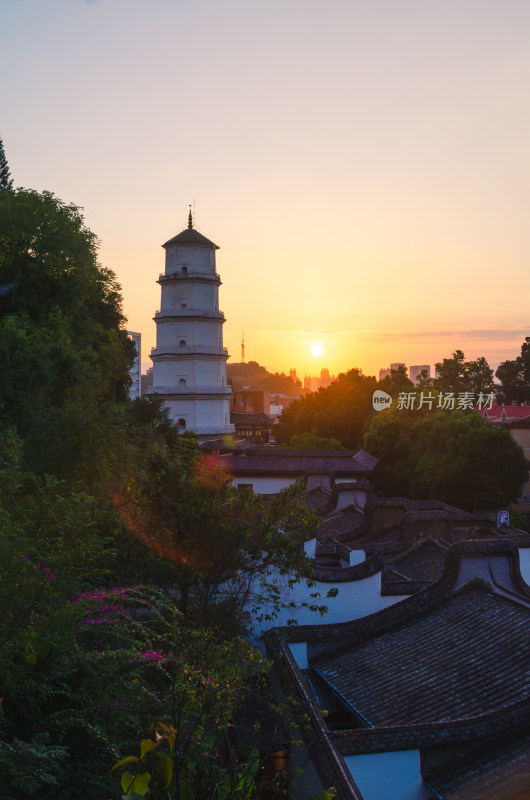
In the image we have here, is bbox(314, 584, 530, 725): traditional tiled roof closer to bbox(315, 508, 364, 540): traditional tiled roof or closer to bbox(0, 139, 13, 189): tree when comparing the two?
bbox(315, 508, 364, 540): traditional tiled roof

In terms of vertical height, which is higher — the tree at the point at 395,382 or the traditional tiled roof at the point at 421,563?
the tree at the point at 395,382

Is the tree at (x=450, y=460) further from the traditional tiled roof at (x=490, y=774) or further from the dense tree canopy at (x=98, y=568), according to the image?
the traditional tiled roof at (x=490, y=774)

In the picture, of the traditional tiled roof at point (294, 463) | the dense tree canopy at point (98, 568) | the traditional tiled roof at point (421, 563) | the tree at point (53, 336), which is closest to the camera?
the dense tree canopy at point (98, 568)

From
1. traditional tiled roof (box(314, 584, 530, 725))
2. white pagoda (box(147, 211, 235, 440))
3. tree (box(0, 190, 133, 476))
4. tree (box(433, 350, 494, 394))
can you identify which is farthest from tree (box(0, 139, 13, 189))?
tree (box(433, 350, 494, 394))

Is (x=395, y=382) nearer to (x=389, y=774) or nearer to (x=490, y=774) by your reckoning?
(x=389, y=774)

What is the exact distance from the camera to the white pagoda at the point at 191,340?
1766 inches

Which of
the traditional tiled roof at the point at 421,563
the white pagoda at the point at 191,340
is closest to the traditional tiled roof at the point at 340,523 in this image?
the traditional tiled roof at the point at 421,563

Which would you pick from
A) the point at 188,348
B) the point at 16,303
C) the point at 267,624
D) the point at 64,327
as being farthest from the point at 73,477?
the point at 188,348

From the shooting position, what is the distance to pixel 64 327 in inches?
674

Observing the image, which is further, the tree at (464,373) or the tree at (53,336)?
the tree at (464,373)

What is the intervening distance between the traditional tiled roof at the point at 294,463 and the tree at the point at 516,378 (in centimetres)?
2645

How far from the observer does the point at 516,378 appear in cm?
5625

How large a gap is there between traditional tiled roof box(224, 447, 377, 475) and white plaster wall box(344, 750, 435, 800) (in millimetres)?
24978

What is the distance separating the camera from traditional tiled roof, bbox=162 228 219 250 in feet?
149
